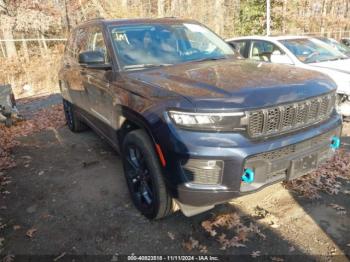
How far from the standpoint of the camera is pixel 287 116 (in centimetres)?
239

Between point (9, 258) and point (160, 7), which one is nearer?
point (9, 258)

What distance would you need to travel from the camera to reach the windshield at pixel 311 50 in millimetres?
6102

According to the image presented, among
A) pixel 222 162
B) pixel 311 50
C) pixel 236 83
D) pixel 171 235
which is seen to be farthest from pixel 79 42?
pixel 311 50

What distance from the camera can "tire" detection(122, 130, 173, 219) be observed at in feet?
8.47

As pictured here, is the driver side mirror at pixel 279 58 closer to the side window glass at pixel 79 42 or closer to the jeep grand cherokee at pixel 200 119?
the jeep grand cherokee at pixel 200 119

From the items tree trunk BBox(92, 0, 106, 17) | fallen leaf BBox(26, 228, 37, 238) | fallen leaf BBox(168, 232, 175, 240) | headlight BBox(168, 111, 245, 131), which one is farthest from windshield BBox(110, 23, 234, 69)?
tree trunk BBox(92, 0, 106, 17)

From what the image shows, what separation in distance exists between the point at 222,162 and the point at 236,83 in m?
0.71

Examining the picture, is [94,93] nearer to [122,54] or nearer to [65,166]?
[122,54]

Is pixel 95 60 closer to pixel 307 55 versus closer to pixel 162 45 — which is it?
pixel 162 45

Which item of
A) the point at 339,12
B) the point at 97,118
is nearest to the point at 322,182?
the point at 97,118

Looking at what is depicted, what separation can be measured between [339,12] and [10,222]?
1006 inches

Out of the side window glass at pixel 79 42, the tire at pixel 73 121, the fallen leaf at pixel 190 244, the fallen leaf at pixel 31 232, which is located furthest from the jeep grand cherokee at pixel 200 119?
the tire at pixel 73 121

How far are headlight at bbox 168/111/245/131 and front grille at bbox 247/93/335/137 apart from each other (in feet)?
0.30

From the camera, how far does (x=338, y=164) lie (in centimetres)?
397
